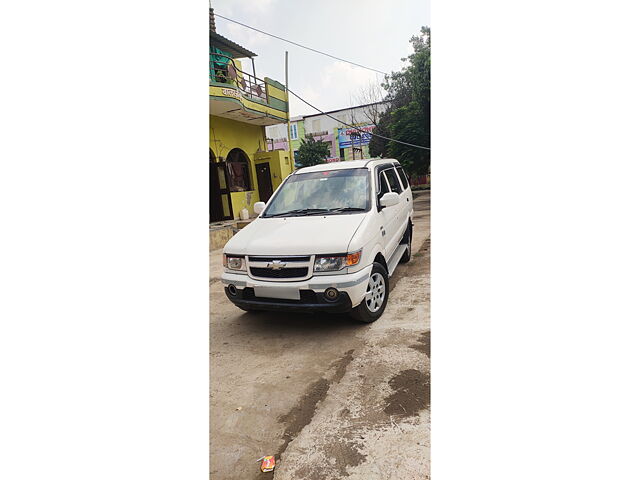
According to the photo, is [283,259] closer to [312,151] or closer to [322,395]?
[322,395]

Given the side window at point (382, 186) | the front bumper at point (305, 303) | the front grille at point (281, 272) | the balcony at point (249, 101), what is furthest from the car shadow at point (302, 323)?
the balcony at point (249, 101)

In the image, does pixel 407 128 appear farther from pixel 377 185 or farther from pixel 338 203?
pixel 338 203

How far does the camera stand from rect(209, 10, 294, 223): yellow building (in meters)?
7.45

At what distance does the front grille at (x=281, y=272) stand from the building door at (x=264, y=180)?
5795 mm

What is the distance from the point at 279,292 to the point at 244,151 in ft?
21.4

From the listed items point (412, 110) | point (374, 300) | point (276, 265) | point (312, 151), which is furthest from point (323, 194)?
point (312, 151)

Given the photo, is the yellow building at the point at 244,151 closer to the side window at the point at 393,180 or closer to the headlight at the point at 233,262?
the side window at the point at 393,180

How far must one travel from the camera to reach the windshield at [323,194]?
3172 mm

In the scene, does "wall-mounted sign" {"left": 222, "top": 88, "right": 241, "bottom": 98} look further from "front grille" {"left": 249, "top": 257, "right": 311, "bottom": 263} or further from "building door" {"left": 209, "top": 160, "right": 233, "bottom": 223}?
"front grille" {"left": 249, "top": 257, "right": 311, "bottom": 263}

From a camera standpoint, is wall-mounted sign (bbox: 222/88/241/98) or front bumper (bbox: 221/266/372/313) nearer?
front bumper (bbox: 221/266/372/313)

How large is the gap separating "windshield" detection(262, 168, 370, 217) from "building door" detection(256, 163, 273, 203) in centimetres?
499

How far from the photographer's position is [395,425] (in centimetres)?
169

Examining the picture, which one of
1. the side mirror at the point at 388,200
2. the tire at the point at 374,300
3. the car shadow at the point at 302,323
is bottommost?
the car shadow at the point at 302,323

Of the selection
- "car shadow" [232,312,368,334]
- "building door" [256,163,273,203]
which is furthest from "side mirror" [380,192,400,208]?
"building door" [256,163,273,203]
